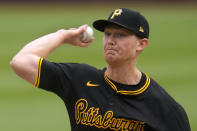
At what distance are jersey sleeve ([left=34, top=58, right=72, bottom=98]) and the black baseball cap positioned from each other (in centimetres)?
57

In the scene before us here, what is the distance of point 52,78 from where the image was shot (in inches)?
156

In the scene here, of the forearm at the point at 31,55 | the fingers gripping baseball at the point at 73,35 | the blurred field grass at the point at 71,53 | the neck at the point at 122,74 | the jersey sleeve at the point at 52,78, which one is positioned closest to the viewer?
the forearm at the point at 31,55

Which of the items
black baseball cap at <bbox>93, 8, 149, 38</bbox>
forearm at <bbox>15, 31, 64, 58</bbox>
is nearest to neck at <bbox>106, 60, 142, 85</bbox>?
black baseball cap at <bbox>93, 8, 149, 38</bbox>

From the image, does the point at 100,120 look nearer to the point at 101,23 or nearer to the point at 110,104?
the point at 110,104

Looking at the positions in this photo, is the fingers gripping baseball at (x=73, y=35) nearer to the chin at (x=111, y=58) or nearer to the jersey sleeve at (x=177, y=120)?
the chin at (x=111, y=58)

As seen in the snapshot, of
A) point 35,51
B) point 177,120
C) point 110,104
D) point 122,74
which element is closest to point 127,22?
point 122,74

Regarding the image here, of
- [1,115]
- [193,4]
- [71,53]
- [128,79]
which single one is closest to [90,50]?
[71,53]

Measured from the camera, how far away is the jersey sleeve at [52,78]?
3857 mm

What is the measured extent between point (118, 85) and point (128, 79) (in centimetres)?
13

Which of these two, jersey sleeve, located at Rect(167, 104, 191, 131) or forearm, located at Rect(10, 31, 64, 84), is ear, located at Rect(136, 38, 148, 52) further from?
forearm, located at Rect(10, 31, 64, 84)

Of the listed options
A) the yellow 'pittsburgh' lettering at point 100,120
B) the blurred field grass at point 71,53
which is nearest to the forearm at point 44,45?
the yellow 'pittsburgh' lettering at point 100,120

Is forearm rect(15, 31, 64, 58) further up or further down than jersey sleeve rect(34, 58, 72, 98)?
further up

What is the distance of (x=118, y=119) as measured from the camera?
13.5 feet

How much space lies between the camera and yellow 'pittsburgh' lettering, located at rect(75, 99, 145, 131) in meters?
4.11
